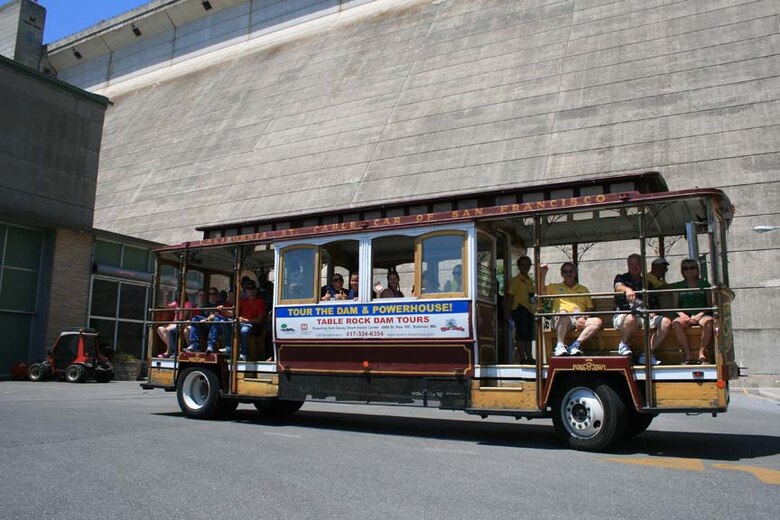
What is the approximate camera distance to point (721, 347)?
7699mm

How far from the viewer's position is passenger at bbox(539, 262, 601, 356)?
859cm

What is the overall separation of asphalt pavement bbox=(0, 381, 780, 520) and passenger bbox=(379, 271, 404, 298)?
2.09 meters

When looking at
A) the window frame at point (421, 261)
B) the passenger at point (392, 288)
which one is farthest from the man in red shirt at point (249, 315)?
the window frame at point (421, 261)

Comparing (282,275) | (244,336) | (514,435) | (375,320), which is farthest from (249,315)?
(514,435)

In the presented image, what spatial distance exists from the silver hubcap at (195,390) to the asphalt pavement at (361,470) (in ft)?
2.03

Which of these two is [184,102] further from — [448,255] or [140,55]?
[448,255]

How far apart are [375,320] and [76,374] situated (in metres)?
14.3

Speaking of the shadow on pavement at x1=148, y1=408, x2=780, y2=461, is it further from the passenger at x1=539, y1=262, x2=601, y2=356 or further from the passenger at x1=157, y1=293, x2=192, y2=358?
the passenger at x1=539, y1=262, x2=601, y2=356

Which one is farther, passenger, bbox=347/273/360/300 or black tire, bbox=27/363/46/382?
black tire, bbox=27/363/46/382

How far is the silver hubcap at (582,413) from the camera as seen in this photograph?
26.9 ft

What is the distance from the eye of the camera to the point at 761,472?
678 cm

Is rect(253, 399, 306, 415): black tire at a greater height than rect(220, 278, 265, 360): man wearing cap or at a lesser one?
lesser

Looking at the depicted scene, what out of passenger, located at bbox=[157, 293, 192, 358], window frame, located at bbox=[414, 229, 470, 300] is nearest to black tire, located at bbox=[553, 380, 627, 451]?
window frame, located at bbox=[414, 229, 470, 300]

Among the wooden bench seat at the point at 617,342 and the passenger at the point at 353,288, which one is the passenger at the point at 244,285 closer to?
the passenger at the point at 353,288
